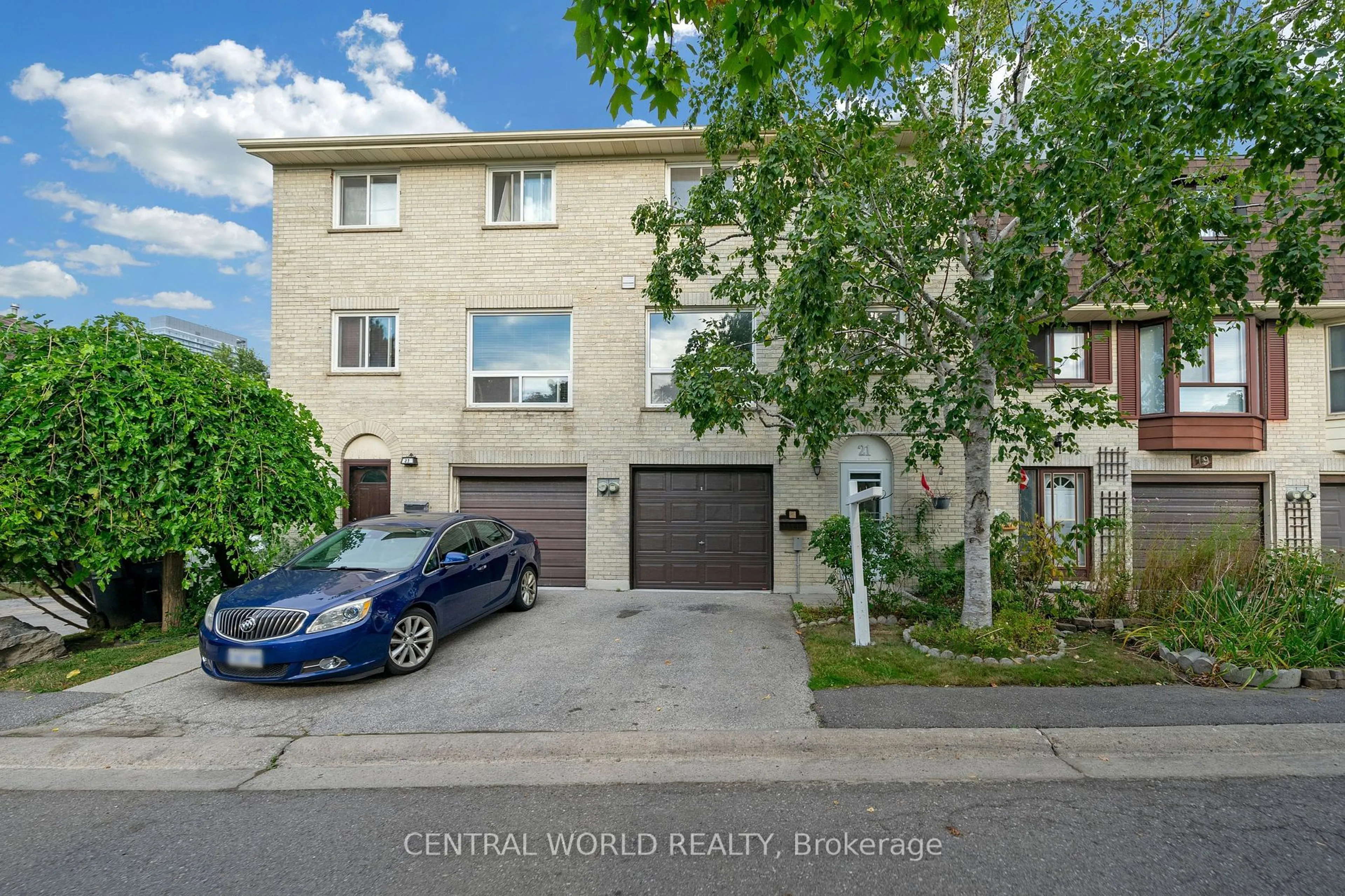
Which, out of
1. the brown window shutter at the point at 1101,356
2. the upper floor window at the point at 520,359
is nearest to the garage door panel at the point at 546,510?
the upper floor window at the point at 520,359

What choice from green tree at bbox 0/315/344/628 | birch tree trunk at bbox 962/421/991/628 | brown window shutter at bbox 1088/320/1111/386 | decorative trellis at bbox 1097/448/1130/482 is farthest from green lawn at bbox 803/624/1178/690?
green tree at bbox 0/315/344/628

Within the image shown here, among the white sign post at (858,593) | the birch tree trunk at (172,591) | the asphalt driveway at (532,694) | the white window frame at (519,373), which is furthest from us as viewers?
the white window frame at (519,373)

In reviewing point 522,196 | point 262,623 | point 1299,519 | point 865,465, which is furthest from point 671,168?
point 1299,519

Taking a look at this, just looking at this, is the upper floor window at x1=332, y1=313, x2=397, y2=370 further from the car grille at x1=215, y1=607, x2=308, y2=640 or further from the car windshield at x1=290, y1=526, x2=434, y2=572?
the car grille at x1=215, y1=607, x2=308, y2=640

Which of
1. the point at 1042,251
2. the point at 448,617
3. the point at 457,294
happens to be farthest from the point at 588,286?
the point at 1042,251

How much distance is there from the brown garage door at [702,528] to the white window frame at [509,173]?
4.86 metres

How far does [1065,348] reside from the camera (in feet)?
37.0

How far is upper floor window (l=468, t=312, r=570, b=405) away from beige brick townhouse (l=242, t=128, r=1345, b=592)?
0.12 feet

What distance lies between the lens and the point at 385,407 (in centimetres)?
1103

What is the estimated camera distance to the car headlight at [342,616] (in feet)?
18.0

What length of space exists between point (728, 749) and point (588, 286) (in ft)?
27.1

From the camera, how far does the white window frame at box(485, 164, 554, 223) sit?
11.2 meters

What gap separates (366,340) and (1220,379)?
14774 mm

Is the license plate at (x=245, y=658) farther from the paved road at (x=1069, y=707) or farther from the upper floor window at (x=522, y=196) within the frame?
the upper floor window at (x=522, y=196)
